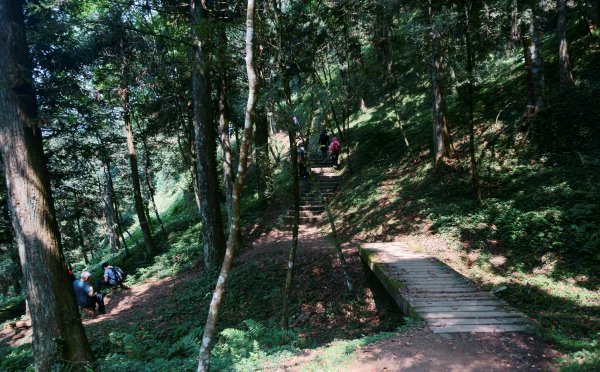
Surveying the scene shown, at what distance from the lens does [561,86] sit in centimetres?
1209

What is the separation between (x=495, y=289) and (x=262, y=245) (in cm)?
884

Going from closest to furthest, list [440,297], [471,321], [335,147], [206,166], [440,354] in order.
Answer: [440,354]
[471,321]
[440,297]
[206,166]
[335,147]

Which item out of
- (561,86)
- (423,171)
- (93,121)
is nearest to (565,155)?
(561,86)

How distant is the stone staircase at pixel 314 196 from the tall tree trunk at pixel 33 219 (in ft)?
32.2

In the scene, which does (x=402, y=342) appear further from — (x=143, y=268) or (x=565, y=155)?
(x=143, y=268)

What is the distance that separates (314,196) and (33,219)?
12935 mm

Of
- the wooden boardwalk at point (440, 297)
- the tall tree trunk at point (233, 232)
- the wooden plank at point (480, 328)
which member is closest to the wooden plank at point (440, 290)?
the wooden boardwalk at point (440, 297)

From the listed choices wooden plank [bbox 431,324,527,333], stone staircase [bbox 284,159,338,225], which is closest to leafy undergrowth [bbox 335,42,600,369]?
wooden plank [bbox 431,324,527,333]

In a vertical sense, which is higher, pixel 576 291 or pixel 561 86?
pixel 561 86

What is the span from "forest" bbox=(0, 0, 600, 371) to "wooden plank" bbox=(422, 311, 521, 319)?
0.42 m

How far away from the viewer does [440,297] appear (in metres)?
6.11

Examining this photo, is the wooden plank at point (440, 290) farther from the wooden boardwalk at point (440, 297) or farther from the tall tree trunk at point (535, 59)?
the tall tree trunk at point (535, 59)

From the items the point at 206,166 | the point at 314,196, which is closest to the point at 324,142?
the point at 314,196

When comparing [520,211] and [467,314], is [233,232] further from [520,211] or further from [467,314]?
[520,211]
